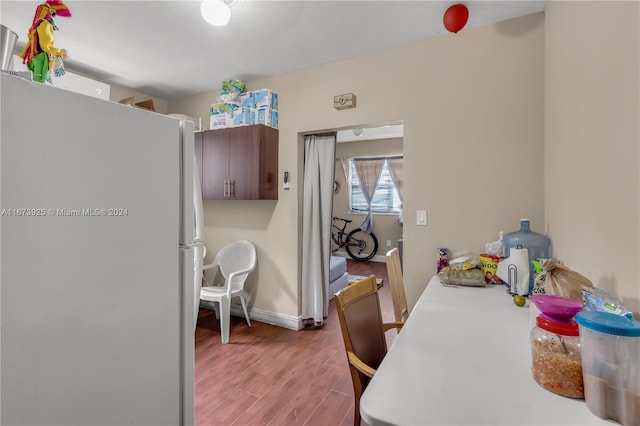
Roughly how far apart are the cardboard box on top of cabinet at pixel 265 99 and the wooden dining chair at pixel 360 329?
210cm

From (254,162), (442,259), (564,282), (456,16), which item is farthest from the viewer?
(254,162)

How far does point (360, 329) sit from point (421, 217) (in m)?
1.22

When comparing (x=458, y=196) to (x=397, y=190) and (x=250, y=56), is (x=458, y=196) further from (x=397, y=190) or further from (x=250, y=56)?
(x=397, y=190)

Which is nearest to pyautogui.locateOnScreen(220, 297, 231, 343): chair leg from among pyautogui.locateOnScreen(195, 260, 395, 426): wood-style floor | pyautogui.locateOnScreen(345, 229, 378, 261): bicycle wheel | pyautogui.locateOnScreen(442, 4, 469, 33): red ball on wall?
pyautogui.locateOnScreen(195, 260, 395, 426): wood-style floor

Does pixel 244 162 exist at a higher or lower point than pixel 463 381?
higher

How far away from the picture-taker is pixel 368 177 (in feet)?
20.6

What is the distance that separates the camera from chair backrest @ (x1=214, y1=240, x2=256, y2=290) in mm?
3209

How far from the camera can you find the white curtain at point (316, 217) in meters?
2.97

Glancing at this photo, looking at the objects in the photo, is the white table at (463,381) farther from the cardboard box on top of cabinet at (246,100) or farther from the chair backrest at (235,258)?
the cardboard box on top of cabinet at (246,100)

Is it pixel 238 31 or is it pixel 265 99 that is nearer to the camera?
pixel 238 31

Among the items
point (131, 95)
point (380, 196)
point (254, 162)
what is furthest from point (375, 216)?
point (131, 95)

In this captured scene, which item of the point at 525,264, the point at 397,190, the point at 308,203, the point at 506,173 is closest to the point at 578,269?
the point at 525,264

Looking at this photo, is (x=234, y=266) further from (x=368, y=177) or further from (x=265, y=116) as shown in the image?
(x=368, y=177)

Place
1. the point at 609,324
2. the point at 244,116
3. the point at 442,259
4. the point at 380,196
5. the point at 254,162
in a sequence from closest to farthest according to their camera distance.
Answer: the point at 609,324
the point at 442,259
the point at 254,162
the point at 244,116
the point at 380,196
